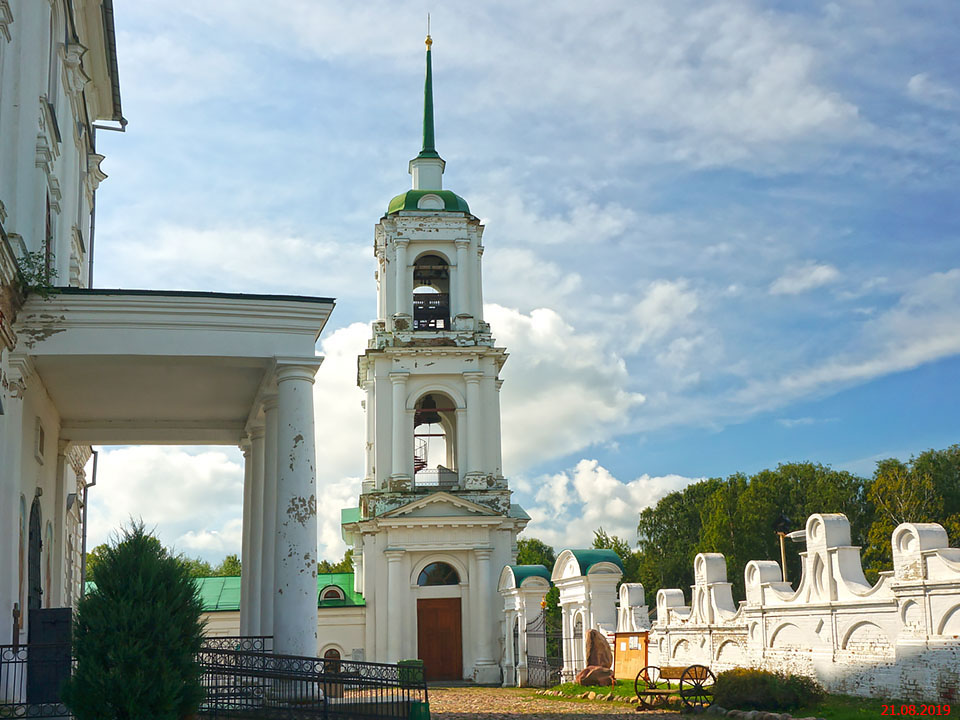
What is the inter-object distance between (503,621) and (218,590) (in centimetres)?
1231

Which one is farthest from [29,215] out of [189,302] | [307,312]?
[307,312]

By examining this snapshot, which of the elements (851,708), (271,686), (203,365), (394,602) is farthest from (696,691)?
(394,602)

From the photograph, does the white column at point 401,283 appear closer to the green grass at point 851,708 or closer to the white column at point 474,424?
the white column at point 474,424

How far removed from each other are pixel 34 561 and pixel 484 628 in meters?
22.7

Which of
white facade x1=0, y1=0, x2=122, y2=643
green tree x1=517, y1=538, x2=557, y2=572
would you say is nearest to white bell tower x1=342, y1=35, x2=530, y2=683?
white facade x1=0, y1=0, x2=122, y2=643

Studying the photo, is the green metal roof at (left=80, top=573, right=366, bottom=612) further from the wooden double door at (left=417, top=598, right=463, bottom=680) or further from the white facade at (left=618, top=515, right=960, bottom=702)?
the white facade at (left=618, top=515, right=960, bottom=702)

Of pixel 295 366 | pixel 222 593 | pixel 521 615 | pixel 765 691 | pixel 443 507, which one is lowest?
pixel 765 691

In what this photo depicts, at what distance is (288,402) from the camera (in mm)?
15406

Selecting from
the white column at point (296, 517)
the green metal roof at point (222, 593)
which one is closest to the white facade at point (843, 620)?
the white column at point (296, 517)

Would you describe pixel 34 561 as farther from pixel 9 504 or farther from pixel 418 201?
pixel 418 201

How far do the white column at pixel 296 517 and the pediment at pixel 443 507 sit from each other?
82.2ft

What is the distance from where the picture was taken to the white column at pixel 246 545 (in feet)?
68.8

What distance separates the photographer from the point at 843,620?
1897cm

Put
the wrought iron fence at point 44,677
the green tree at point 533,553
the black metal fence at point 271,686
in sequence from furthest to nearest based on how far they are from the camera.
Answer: the green tree at point 533,553 → the black metal fence at point 271,686 → the wrought iron fence at point 44,677
